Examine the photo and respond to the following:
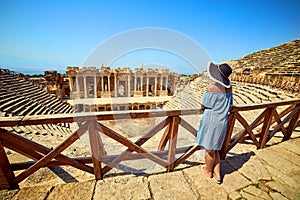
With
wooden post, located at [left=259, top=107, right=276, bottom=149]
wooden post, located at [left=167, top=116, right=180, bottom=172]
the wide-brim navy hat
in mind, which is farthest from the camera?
wooden post, located at [left=259, top=107, right=276, bottom=149]

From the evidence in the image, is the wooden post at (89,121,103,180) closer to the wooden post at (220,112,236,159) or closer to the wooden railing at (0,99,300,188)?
the wooden railing at (0,99,300,188)

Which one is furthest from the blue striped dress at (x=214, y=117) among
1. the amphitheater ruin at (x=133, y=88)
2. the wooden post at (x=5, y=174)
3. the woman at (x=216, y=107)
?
the amphitheater ruin at (x=133, y=88)

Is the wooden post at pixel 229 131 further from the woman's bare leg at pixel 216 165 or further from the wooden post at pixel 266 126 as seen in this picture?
the wooden post at pixel 266 126

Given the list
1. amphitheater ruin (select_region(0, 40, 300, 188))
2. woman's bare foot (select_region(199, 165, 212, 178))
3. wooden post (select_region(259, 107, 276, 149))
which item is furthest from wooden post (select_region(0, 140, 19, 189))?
amphitheater ruin (select_region(0, 40, 300, 188))

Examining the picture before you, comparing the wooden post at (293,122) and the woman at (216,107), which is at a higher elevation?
the woman at (216,107)

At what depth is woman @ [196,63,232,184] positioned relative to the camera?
5.37 feet

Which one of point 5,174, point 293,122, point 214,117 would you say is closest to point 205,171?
point 214,117

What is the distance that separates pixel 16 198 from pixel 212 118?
2.55 m

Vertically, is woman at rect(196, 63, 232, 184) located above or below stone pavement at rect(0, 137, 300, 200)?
above

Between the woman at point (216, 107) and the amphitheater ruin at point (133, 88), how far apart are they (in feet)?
23.3

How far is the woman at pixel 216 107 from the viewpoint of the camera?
1.64 meters

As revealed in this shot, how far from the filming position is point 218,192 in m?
1.76

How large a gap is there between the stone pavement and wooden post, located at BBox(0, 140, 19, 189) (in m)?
0.07

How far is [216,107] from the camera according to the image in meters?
1.69
